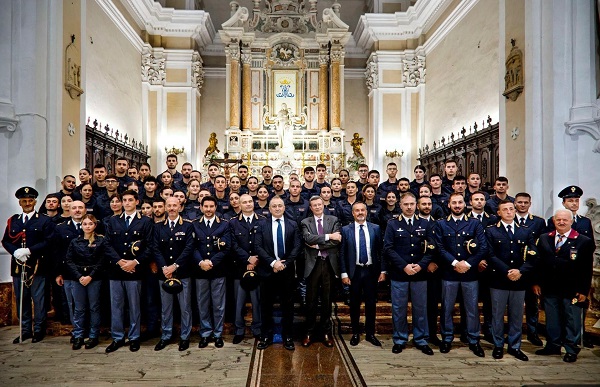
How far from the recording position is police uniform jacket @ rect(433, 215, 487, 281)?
4.51 m

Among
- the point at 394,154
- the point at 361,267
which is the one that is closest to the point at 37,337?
the point at 361,267

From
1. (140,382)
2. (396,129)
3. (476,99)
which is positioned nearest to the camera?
(140,382)

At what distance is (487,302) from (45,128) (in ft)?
19.1

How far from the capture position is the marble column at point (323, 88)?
13.6 meters

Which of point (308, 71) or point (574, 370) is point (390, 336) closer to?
point (574, 370)

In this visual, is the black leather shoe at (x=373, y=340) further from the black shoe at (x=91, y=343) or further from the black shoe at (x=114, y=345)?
the black shoe at (x=91, y=343)

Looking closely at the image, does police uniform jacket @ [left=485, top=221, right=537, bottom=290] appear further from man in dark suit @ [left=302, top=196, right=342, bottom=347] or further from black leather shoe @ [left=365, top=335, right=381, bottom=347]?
man in dark suit @ [left=302, top=196, right=342, bottom=347]

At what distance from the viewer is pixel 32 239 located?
502 centimetres

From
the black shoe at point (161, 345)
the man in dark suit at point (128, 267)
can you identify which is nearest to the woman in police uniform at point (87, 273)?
the man in dark suit at point (128, 267)

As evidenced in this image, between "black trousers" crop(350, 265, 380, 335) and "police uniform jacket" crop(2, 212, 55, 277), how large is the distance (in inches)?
124

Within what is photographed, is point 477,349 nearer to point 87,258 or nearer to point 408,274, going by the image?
point 408,274

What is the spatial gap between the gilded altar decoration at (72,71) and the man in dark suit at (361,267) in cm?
483

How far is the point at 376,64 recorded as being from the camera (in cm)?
1336

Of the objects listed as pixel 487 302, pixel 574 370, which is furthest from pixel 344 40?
pixel 574 370
